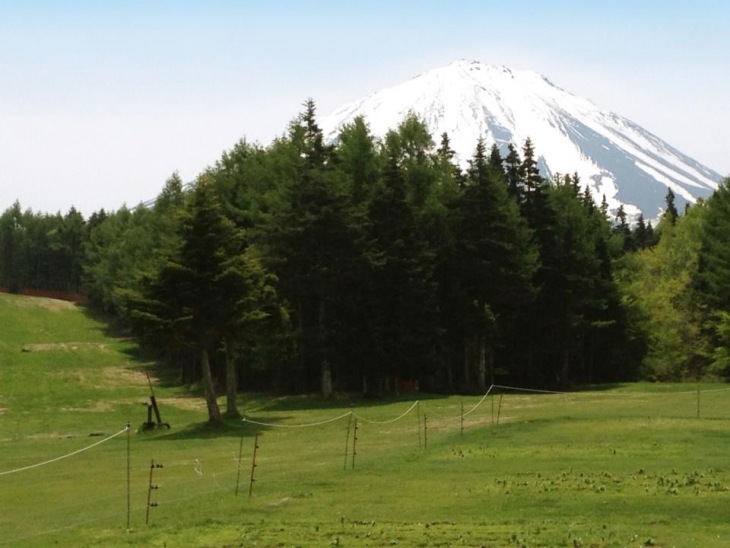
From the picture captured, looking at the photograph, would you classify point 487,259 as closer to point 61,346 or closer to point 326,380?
point 326,380

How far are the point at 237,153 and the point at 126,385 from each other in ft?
73.1

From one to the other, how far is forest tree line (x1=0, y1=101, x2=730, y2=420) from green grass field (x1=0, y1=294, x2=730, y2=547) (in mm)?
5393

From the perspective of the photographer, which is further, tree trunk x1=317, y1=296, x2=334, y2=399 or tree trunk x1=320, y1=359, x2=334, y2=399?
tree trunk x1=320, y1=359, x2=334, y2=399

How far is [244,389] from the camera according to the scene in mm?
75938

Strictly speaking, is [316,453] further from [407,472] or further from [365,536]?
[365,536]

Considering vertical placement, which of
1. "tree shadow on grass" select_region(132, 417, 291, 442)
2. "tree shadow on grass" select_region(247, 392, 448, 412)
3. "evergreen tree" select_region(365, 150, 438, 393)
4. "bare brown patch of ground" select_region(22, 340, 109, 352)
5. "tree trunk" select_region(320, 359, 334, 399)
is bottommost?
"tree shadow on grass" select_region(132, 417, 291, 442)

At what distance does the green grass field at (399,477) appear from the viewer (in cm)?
1923

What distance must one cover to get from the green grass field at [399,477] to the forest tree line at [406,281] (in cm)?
539

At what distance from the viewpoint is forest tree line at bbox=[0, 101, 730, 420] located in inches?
1901

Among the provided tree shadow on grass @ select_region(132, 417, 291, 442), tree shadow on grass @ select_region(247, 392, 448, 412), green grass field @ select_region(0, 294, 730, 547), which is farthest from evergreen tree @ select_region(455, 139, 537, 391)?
tree shadow on grass @ select_region(132, 417, 291, 442)

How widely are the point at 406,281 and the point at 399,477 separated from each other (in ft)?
110

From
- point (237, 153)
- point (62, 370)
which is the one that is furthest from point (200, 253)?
point (62, 370)

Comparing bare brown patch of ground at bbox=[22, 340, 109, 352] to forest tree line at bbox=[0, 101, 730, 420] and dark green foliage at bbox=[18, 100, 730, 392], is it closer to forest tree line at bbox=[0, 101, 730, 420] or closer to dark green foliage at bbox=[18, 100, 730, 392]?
forest tree line at bbox=[0, 101, 730, 420]

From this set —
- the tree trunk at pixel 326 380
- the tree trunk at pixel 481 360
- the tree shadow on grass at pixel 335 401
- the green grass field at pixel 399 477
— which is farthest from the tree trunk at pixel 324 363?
the tree trunk at pixel 481 360
